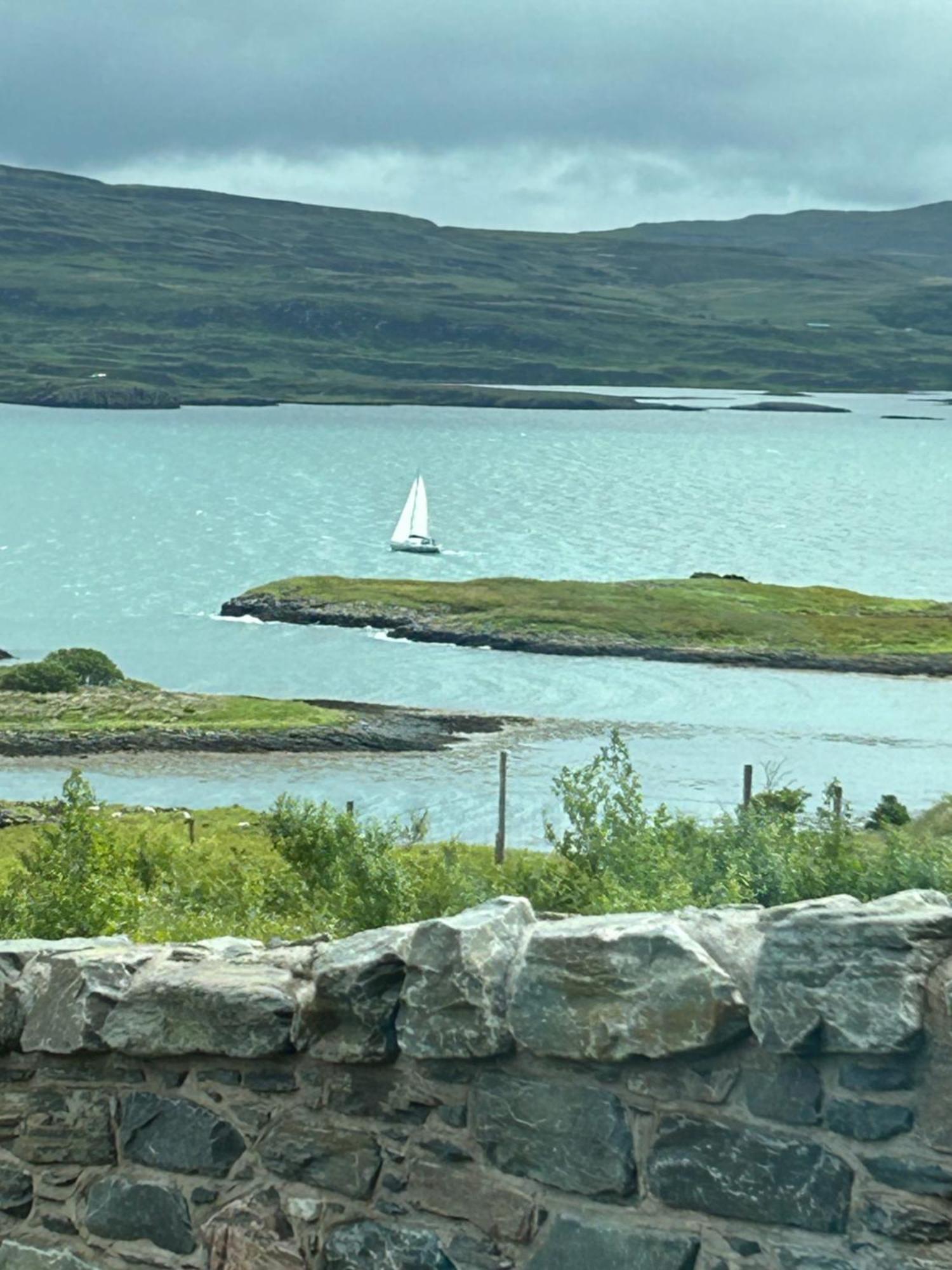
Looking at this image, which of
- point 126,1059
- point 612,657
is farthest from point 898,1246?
point 612,657

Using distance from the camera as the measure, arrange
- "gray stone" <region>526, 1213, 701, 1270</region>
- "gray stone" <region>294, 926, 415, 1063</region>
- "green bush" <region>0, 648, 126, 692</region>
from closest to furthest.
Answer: "gray stone" <region>526, 1213, 701, 1270</region> < "gray stone" <region>294, 926, 415, 1063</region> < "green bush" <region>0, 648, 126, 692</region>

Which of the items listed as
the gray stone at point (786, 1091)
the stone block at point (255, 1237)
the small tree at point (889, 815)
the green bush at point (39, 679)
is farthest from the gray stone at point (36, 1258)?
the green bush at point (39, 679)

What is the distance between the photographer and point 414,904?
67.0 feet

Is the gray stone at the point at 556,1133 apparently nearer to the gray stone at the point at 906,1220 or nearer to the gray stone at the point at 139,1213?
the gray stone at the point at 906,1220

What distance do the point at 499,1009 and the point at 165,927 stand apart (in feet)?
33.4

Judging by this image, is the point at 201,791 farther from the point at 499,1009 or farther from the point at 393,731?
the point at 499,1009

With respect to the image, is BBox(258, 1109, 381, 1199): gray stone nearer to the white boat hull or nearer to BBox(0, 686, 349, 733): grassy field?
BBox(0, 686, 349, 733): grassy field

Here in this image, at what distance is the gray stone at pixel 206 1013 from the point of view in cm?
674

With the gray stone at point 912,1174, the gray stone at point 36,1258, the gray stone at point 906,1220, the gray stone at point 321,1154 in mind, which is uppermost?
the gray stone at point 912,1174

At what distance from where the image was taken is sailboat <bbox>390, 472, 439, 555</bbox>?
139m

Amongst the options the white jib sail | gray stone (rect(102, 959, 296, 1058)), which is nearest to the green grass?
the white jib sail

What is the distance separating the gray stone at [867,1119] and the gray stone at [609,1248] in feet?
2.17

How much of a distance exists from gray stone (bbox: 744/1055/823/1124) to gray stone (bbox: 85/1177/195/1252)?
89.0 inches

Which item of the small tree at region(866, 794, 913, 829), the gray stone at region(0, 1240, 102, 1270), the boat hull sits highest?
A: the boat hull
